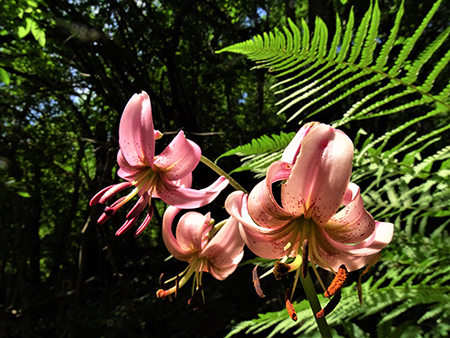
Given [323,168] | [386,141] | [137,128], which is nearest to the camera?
[323,168]

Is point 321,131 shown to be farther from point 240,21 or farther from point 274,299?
point 240,21

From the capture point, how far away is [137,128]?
77cm

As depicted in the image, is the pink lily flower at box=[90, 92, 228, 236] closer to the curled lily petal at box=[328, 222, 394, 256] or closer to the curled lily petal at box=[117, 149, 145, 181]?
the curled lily petal at box=[117, 149, 145, 181]

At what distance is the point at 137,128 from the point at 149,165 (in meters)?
0.17

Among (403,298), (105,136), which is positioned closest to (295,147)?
(403,298)

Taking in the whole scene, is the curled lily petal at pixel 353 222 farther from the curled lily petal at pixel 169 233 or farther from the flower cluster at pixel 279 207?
the curled lily petal at pixel 169 233

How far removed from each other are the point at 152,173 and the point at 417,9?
439cm

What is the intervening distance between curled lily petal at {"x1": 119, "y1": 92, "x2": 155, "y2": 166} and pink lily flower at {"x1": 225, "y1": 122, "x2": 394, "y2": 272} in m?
0.28

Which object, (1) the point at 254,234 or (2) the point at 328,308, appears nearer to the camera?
(2) the point at 328,308

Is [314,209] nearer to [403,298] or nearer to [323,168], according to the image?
[323,168]

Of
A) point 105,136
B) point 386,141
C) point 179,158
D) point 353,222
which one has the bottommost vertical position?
point 386,141

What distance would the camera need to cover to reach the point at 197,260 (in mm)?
991

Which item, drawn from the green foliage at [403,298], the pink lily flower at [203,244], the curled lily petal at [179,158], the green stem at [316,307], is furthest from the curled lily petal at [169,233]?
the green foliage at [403,298]

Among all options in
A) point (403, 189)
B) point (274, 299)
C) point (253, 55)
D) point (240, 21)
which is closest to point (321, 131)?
point (253, 55)
